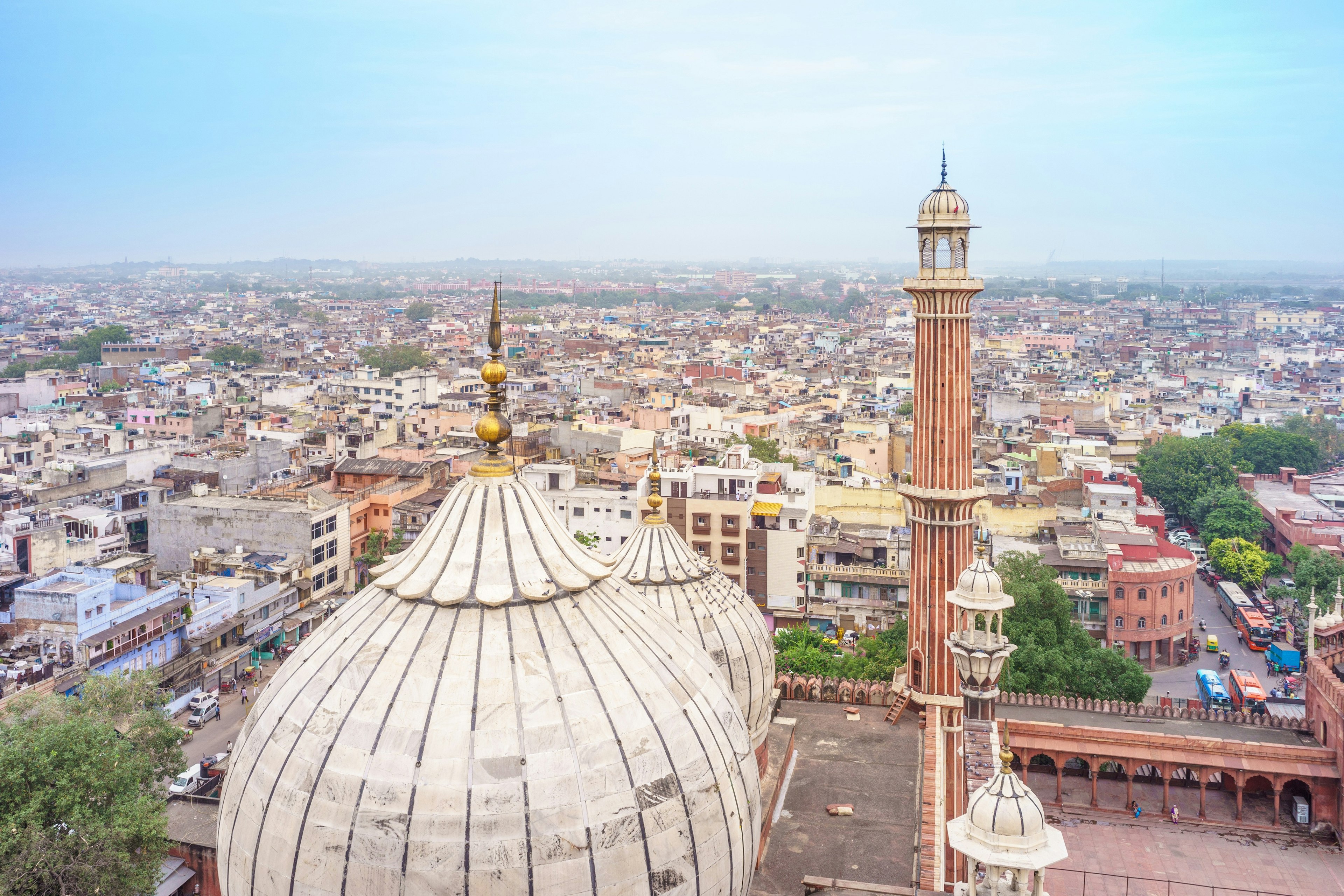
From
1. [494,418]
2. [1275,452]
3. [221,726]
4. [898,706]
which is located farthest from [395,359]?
[494,418]

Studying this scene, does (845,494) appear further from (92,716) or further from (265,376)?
(265,376)

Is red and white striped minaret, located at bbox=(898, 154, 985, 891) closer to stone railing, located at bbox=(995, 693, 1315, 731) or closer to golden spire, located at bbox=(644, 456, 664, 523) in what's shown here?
stone railing, located at bbox=(995, 693, 1315, 731)

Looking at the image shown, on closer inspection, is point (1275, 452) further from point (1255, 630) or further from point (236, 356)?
point (236, 356)

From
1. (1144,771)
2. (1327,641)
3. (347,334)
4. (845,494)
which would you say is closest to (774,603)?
(845,494)

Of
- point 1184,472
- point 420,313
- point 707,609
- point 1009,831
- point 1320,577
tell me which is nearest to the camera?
point 1009,831

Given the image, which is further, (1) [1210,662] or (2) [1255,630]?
(2) [1255,630]

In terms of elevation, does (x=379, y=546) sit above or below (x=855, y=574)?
above

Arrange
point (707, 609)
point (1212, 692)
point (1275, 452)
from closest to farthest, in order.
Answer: point (707, 609) → point (1212, 692) → point (1275, 452)
